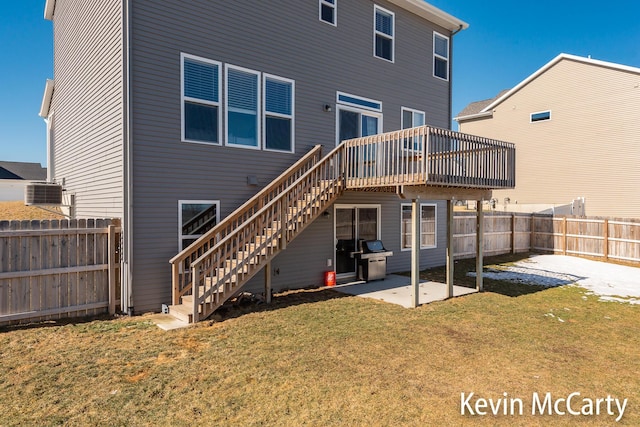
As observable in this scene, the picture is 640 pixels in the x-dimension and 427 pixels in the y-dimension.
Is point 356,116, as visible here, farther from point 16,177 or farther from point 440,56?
point 16,177

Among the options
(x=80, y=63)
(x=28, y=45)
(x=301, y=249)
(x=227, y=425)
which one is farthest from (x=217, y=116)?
(x=28, y=45)

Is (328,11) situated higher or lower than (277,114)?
higher

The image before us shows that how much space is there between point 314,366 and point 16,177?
1710 inches

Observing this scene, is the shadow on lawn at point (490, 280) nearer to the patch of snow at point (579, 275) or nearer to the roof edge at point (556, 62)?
the patch of snow at point (579, 275)

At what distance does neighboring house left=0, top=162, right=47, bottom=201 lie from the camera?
110ft

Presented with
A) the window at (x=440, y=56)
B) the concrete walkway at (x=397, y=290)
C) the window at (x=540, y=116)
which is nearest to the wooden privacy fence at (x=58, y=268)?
the concrete walkway at (x=397, y=290)

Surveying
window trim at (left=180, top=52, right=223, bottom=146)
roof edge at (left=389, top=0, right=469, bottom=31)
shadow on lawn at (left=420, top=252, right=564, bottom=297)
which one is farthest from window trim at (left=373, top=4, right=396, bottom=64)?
shadow on lawn at (left=420, top=252, right=564, bottom=297)

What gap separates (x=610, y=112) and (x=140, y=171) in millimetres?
21367

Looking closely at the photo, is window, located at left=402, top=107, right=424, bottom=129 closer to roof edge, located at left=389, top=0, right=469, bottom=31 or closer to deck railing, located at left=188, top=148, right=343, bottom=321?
roof edge, located at left=389, top=0, right=469, bottom=31

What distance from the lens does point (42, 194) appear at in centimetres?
995

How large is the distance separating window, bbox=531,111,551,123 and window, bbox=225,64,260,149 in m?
18.6

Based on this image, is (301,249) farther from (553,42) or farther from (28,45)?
(553,42)

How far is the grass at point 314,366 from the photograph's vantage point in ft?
12.3

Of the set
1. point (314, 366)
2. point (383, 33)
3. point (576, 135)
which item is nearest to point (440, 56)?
point (383, 33)
